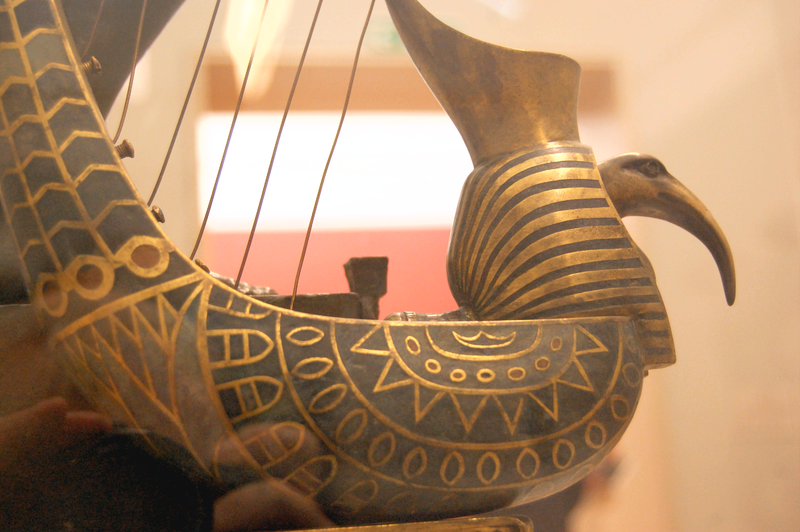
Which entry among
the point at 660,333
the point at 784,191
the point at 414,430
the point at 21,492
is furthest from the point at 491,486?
the point at 784,191

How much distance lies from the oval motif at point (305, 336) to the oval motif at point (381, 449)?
0.25 ft

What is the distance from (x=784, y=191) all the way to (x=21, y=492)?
3.45 feet

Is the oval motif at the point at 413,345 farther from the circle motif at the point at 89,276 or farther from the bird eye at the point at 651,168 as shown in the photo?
the bird eye at the point at 651,168

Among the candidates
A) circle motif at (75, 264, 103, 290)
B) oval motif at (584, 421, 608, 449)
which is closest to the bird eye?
oval motif at (584, 421, 608, 449)

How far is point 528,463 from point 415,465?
0.08m

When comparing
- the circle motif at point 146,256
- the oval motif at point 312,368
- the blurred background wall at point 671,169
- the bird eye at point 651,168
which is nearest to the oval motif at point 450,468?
the oval motif at point 312,368

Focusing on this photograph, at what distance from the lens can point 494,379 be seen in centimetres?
43

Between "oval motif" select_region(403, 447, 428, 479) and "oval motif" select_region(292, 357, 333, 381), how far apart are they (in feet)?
0.26

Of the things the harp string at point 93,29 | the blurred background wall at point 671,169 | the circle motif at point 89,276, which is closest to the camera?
the circle motif at point 89,276

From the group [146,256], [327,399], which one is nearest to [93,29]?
[146,256]

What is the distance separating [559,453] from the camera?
1.46ft

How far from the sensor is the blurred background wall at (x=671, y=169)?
2.92 feet

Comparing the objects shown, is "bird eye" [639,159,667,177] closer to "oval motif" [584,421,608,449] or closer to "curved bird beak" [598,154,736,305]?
"curved bird beak" [598,154,736,305]

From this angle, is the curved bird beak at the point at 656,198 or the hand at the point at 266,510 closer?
the hand at the point at 266,510
